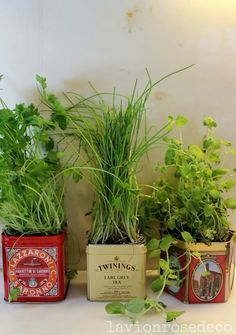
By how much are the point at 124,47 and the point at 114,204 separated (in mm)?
378

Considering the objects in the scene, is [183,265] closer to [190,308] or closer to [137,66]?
[190,308]

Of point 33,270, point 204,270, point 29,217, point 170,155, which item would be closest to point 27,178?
point 29,217

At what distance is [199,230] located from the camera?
0.87 metres

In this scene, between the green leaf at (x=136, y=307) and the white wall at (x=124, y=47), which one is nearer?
the green leaf at (x=136, y=307)

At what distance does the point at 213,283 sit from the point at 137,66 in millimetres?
520

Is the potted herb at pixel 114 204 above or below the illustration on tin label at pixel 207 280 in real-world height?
above

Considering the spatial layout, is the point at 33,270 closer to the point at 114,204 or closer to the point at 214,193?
the point at 114,204

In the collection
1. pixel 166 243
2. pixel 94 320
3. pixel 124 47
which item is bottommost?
pixel 94 320

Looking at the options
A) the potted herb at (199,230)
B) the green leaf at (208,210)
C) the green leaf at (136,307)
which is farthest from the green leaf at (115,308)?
the green leaf at (208,210)

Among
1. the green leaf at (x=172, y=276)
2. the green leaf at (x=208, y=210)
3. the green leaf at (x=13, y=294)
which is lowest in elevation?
the green leaf at (x=13, y=294)

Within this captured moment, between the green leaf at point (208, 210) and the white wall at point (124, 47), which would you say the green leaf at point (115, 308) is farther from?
the white wall at point (124, 47)

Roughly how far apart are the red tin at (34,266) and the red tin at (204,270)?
25cm

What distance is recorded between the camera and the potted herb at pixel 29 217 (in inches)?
32.1

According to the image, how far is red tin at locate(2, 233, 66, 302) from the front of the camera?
850mm
